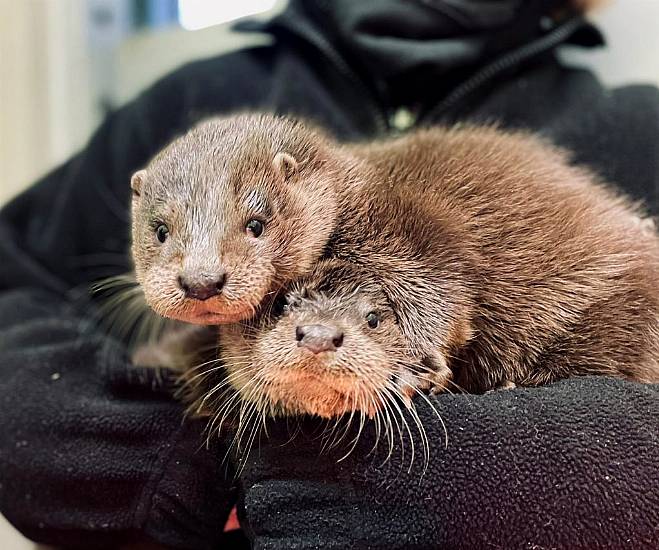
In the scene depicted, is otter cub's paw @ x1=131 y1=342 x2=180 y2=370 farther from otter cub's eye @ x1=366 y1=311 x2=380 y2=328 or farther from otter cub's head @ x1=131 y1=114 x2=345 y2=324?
otter cub's eye @ x1=366 y1=311 x2=380 y2=328

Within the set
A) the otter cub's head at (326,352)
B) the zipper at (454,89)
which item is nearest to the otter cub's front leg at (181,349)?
the otter cub's head at (326,352)

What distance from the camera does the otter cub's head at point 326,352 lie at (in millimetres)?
630

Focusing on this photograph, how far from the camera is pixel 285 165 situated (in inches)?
29.0

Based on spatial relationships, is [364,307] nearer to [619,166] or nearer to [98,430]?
[98,430]

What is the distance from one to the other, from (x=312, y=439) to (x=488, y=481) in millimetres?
174

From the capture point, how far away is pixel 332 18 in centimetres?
126

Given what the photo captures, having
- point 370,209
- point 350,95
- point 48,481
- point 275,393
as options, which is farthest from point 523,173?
point 48,481

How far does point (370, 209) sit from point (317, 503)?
0.31 m

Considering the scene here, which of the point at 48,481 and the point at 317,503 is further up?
the point at 317,503

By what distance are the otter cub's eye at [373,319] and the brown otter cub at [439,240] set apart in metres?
0.03

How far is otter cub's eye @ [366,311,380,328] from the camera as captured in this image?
0.68 meters

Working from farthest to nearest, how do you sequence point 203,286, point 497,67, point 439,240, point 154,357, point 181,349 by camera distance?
point 497,67 → point 154,357 → point 181,349 → point 439,240 → point 203,286

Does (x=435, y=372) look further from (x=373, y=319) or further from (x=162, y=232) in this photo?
(x=162, y=232)

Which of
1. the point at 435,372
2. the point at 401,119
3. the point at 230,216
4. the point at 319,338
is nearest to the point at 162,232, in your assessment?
the point at 230,216
